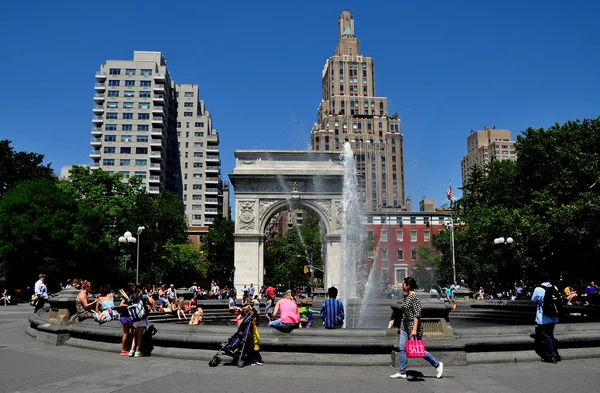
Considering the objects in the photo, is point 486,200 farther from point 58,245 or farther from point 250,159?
point 58,245

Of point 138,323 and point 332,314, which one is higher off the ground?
point 332,314

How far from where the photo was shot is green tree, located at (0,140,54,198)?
155 ft

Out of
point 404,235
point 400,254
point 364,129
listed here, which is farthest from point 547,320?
point 364,129

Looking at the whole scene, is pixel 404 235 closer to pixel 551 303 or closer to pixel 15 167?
pixel 15 167

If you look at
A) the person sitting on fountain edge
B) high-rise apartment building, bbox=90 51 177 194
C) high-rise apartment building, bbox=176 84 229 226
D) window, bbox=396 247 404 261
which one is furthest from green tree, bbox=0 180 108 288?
high-rise apartment building, bbox=176 84 229 226

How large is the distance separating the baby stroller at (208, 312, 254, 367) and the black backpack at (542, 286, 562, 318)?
538 cm

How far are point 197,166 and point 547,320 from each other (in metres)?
91.2

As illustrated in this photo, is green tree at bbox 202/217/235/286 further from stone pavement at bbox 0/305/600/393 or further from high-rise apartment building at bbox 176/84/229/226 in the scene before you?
stone pavement at bbox 0/305/600/393

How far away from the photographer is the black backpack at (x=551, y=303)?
9.19 meters

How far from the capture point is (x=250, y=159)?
142 feet

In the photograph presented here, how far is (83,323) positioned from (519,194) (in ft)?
109

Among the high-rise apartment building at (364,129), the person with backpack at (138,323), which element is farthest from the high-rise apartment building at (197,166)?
the person with backpack at (138,323)

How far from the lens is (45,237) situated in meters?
36.9

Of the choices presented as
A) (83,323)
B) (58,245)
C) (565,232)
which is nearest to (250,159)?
(58,245)
